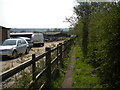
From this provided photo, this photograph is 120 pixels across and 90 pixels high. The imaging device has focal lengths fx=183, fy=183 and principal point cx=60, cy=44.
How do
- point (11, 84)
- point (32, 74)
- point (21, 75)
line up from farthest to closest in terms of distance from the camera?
point (32, 74)
point (21, 75)
point (11, 84)

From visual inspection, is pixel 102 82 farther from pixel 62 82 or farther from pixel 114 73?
pixel 62 82

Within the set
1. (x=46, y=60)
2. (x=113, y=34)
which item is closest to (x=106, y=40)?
(x=113, y=34)

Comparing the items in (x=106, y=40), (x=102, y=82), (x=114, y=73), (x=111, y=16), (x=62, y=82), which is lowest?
(x=62, y=82)

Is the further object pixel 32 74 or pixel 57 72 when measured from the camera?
pixel 57 72

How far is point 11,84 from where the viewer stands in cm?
281

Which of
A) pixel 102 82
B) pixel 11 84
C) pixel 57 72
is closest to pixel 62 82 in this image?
pixel 57 72

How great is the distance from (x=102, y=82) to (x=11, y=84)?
295 centimetres

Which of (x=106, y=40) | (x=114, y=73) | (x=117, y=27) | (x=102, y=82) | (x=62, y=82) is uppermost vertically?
(x=117, y=27)

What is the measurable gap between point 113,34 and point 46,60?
2.16 m

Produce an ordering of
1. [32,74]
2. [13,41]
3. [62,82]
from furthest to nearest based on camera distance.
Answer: [13,41]
[62,82]
[32,74]

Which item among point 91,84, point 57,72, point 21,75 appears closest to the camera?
point 21,75

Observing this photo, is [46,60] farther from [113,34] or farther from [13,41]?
[13,41]

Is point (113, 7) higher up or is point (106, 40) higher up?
point (113, 7)

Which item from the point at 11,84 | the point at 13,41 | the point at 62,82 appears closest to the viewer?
the point at 11,84
